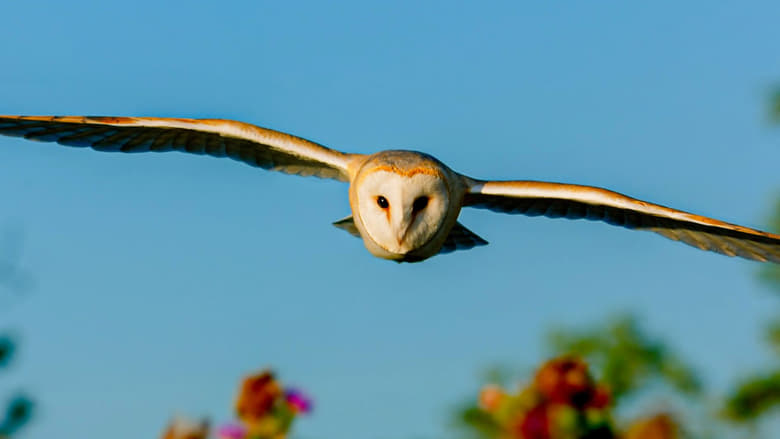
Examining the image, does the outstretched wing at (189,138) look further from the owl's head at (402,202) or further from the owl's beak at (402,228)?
the owl's beak at (402,228)

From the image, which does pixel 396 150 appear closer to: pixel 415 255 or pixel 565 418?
pixel 415 255

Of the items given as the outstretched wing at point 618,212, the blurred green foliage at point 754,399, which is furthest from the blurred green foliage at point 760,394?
the outstretched wing at point 618,212

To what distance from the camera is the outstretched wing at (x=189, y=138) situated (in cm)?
700

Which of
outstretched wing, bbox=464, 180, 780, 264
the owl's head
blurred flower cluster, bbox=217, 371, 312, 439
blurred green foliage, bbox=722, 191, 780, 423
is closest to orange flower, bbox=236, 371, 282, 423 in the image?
blurred flower cluster, bbox=217, 371, 312, 439

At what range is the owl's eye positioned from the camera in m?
6.82

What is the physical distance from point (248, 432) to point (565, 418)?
812mm

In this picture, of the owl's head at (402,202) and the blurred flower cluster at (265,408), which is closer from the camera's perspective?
the blurred flower cluster at (265,408)

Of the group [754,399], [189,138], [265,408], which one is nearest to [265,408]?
[265,408]

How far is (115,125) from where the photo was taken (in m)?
6.99

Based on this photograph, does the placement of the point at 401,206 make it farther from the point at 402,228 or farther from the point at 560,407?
the point at 560,407

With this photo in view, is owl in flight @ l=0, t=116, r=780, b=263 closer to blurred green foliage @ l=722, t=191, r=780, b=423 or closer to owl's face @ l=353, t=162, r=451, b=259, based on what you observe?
owl's face @ l=353, t=162, r=451, b=259

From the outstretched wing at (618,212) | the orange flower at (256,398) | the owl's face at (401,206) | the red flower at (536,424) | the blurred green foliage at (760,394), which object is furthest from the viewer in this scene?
the blurred green foliage at (760,394)

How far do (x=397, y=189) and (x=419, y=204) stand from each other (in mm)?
252

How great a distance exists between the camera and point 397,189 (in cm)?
669
